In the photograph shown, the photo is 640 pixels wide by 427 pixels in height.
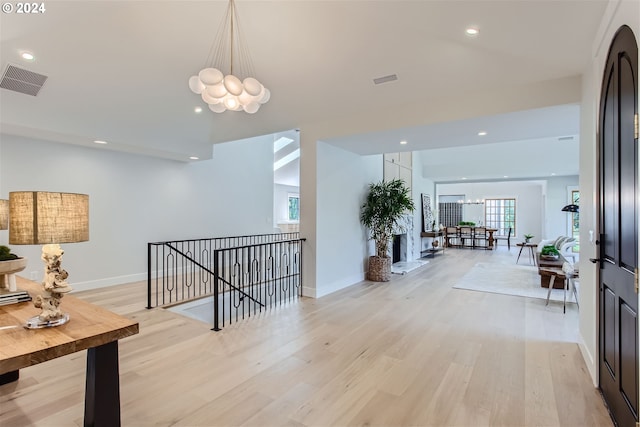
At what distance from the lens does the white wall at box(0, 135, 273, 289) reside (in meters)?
4.92

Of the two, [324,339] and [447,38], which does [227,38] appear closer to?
[447,38]

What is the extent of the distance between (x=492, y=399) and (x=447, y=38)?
10.4ft

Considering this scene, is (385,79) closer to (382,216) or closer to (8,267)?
(382,216)

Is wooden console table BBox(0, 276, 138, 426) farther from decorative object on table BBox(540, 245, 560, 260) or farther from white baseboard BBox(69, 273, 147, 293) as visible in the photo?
decorative object on table BBox(540, 245, 560, 260)

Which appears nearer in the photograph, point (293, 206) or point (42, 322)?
point (42, 322)

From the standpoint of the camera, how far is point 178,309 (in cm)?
459

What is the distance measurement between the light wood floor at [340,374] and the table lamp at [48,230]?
102cm

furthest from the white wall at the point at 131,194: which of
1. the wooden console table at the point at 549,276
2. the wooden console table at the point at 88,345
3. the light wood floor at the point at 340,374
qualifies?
the wooden console table at the point at 549,276

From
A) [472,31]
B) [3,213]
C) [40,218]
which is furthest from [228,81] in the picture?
[472,31]

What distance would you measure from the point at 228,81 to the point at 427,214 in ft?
A: 31.6

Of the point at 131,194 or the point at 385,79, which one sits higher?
the point at 385,79

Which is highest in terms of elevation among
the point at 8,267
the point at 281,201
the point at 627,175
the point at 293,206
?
the point at 281,201

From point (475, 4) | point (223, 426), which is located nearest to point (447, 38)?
point (475, 4)

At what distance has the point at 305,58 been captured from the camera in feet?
12.4
